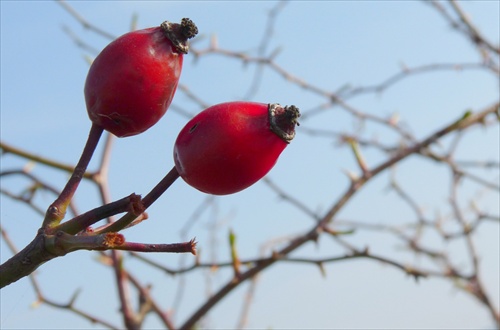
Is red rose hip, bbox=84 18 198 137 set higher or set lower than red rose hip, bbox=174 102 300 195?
higher

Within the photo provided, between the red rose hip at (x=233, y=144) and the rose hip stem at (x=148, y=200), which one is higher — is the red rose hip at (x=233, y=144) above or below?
above

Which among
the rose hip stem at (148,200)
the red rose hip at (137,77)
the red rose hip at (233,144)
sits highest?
the red rose hip at (137,77)

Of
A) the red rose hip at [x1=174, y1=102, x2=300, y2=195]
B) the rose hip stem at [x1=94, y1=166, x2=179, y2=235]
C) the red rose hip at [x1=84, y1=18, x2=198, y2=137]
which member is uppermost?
the red rose hip at [x1=84, y1=18, x2=198, y2=137]

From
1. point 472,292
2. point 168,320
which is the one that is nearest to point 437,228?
point 472,292

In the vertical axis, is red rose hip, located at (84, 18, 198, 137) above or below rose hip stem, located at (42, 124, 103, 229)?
above
